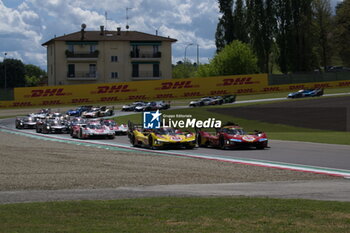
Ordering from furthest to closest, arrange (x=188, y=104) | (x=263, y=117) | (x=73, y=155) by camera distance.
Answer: (x=188, y=104) < (x=263, y=117) < (x=73, y=155)

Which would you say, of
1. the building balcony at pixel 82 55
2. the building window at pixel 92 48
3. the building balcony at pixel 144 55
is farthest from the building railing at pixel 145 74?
the building window at pixel 92 48

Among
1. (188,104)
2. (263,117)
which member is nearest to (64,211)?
(263,117)

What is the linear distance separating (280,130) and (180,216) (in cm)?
3262

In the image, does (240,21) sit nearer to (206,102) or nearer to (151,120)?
(206,102)

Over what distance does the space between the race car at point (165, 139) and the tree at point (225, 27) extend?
70.0 metres

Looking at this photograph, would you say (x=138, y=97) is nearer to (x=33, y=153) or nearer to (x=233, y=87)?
(x=233, y=87)

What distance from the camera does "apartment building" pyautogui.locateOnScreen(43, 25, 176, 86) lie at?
92.6 meters

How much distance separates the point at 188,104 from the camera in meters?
68.4

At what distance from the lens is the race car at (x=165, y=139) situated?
87.6ft

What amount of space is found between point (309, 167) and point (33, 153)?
38.5 feet

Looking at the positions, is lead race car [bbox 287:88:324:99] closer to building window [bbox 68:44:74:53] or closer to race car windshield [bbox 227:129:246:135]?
building window [bbox 68:44:74:53]

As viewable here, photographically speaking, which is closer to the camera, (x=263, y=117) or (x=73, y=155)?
(x=73, y=155)

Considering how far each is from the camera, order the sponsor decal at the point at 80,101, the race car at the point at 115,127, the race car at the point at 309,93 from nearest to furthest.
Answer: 1. the race car at the point at 115,127
2. the race car at the point at 309,93
3. the sponsor decal at the point at 80,101

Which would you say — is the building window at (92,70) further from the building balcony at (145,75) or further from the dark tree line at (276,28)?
the dark tree line at (276,28)
